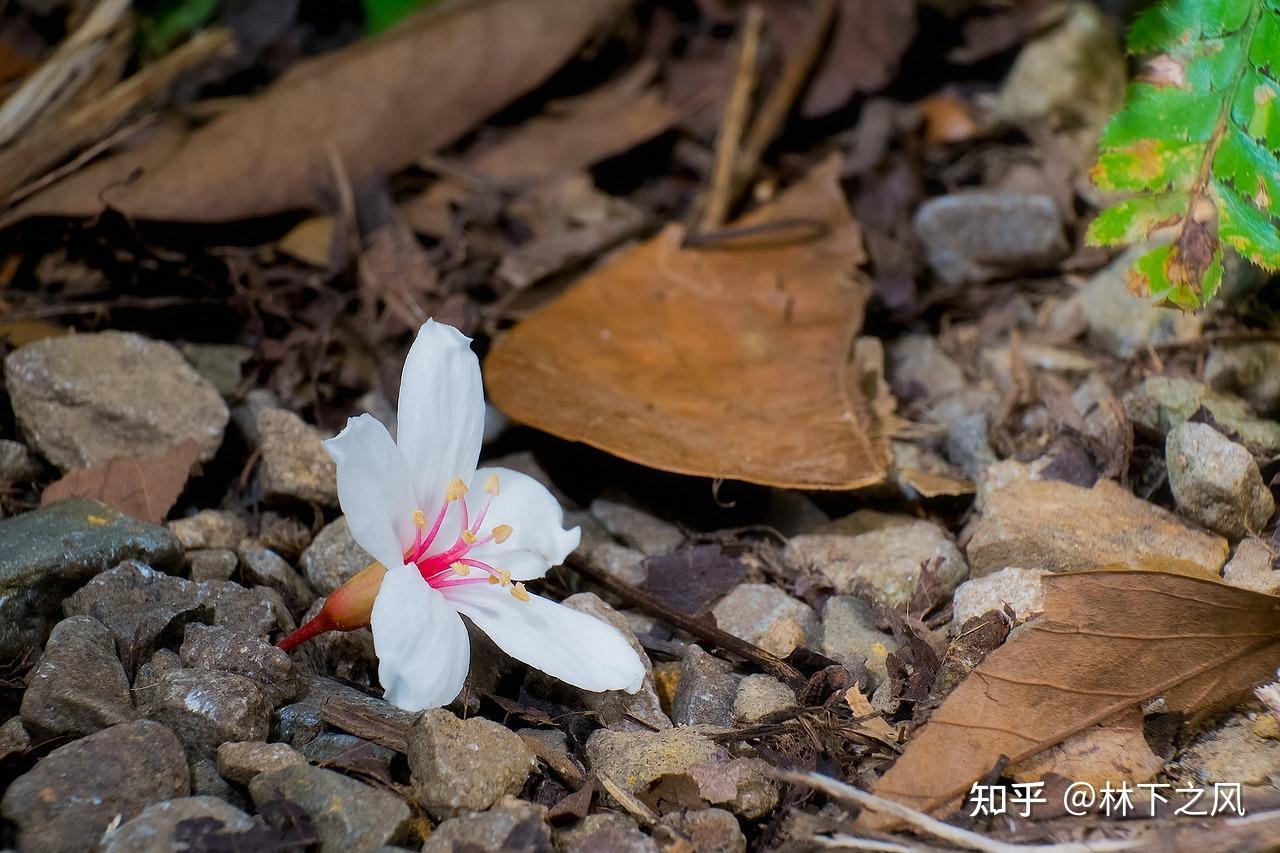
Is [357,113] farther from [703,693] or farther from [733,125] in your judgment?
[703,693]

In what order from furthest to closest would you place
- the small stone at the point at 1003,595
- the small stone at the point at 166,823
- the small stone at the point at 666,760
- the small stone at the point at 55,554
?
the small stone at the point at 1003,595 → the small stone at the point at 55,554 → the small stone at the point at 666,760 → the small stone at the point at 166,823

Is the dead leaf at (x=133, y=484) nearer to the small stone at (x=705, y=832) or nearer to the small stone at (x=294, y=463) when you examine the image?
the small stone at (x=294, y=463)

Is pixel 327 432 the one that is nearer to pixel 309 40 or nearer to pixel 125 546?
pixel 125 546

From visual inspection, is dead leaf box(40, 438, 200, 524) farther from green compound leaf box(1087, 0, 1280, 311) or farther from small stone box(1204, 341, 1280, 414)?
small stone box(1204, 341, 1280, 414)

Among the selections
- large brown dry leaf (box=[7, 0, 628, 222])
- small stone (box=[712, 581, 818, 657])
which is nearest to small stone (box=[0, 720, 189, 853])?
small stone (box=[712, 581, 818, 657])

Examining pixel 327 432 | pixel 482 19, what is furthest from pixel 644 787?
pixel 482 19

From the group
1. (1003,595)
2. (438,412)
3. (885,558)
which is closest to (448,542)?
(438,412)

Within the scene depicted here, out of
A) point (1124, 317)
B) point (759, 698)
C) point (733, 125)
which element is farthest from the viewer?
point (733, 125)

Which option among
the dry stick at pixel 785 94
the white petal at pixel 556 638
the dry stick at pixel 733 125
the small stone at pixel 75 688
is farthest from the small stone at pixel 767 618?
the dry stick at pixel 785 94
